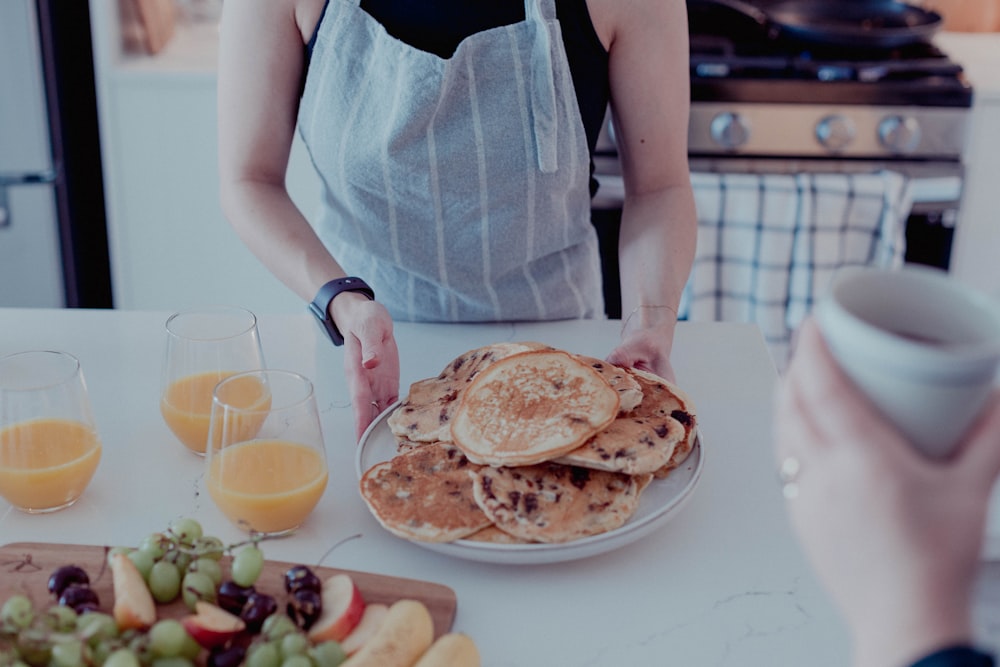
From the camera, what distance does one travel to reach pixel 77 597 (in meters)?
0.89

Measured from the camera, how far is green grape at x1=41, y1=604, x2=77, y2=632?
0.81 metres

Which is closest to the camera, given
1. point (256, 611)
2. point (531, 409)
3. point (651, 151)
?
point (256, 611)

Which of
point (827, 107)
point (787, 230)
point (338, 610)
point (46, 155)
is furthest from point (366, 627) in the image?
point (46, 155)

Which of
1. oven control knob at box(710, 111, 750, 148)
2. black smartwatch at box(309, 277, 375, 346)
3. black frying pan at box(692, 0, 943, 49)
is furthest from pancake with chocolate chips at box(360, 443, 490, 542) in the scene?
black frying pan at box(692, 0, 943, 49)

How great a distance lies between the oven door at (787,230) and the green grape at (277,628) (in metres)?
1.77

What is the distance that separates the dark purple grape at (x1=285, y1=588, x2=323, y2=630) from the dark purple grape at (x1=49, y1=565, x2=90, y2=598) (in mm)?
191

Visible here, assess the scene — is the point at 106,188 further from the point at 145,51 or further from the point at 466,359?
the point at 466,359

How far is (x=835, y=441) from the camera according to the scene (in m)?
0.59

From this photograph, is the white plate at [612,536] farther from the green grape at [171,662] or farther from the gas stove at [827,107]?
the gas stove at [827,107]

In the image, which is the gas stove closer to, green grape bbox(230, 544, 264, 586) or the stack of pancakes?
the stack of pancakes

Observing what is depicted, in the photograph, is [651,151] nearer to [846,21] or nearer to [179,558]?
[179,558]

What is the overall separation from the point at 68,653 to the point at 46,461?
35cm

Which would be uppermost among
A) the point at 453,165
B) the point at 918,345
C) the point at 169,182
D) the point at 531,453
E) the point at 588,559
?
the point at 918,345

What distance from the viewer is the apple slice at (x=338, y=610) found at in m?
0.88
